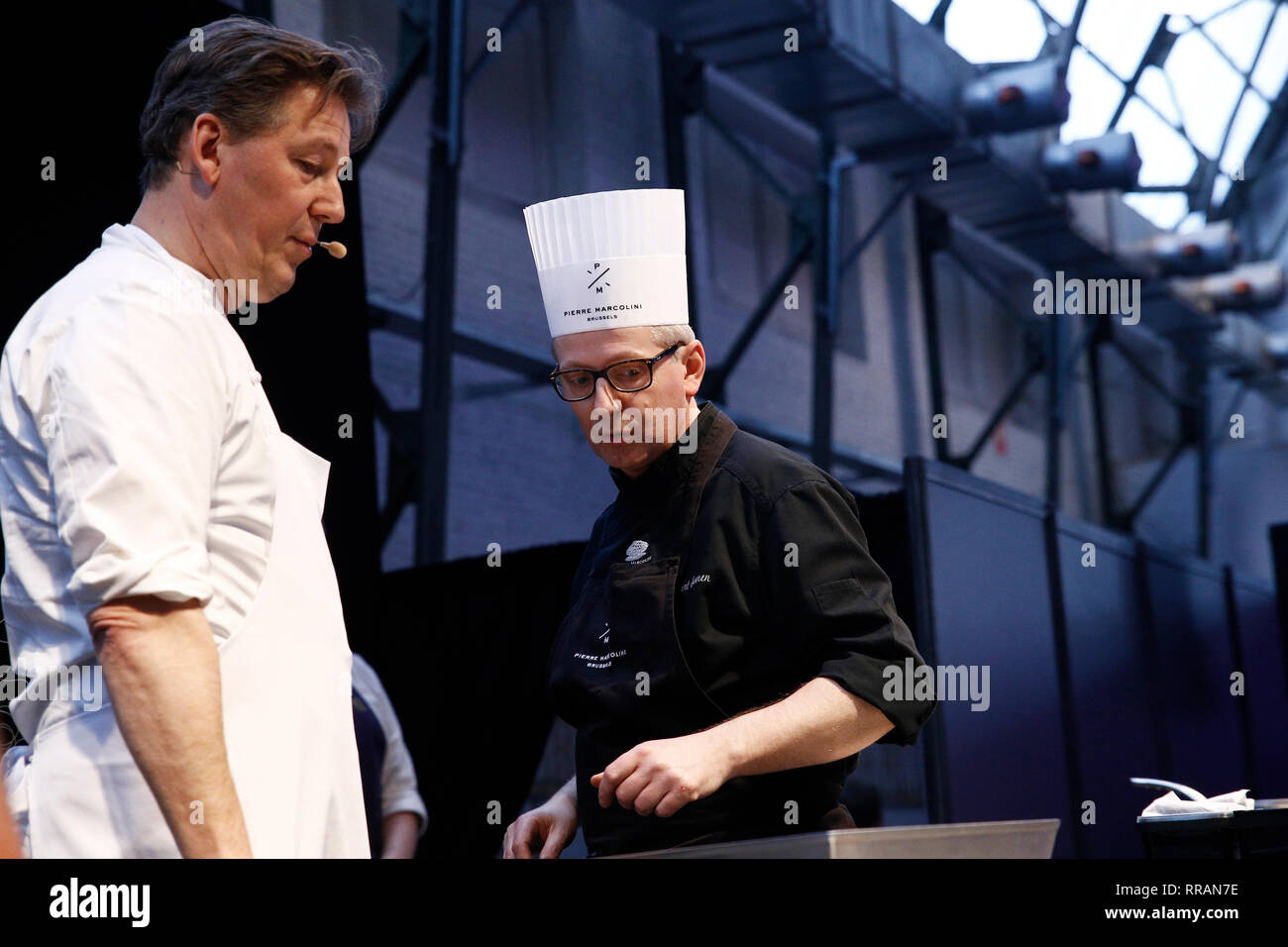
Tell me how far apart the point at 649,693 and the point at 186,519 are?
57 centimetres

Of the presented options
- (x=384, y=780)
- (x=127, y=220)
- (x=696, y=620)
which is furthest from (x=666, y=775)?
(x=127, y=220)

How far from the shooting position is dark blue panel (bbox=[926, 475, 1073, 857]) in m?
4.15

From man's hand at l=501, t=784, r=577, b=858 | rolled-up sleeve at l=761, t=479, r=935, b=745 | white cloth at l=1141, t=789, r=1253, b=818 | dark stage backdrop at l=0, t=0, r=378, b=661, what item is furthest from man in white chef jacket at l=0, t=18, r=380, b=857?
dark stage backdrop at l=0, t=0, r=378, b=661

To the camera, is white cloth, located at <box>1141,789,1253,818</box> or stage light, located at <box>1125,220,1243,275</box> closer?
white cloth, located at <box>1141,789,1253,818</box>

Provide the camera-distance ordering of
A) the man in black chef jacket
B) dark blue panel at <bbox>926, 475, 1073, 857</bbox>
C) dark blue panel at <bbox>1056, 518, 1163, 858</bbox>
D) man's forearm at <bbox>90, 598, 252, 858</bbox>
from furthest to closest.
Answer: dark blue panel at <bbox>1056, 518, 1163, 858</bbox> → dark blue panel at <bbox>926, 475, 1073, 857</bbox> → the man in black chef jacket → man's forearm at <bbox>90, 598, 252, 858</bbox>

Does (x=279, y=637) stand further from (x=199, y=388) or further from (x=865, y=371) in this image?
(x=865, y=371)

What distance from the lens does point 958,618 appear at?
14.0ft

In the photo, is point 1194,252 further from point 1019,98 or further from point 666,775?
point 666,775

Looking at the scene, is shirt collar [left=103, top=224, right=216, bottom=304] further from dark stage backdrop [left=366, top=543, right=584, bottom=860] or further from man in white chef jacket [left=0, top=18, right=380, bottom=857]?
dark stage backdrop [left=366, top=543, right=584, bottom=860]

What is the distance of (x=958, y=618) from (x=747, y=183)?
16.6ft

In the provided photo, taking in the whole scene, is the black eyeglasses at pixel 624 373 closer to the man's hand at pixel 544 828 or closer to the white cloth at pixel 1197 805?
the man's hand at pixel 544 828

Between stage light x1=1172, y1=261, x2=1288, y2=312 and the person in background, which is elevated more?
stage light x1=1172, y1=261, x2=1288, y2=312

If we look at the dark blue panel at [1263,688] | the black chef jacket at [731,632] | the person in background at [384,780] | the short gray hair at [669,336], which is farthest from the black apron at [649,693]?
the dark blue panel at [1263,688]

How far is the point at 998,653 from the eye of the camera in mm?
4547
